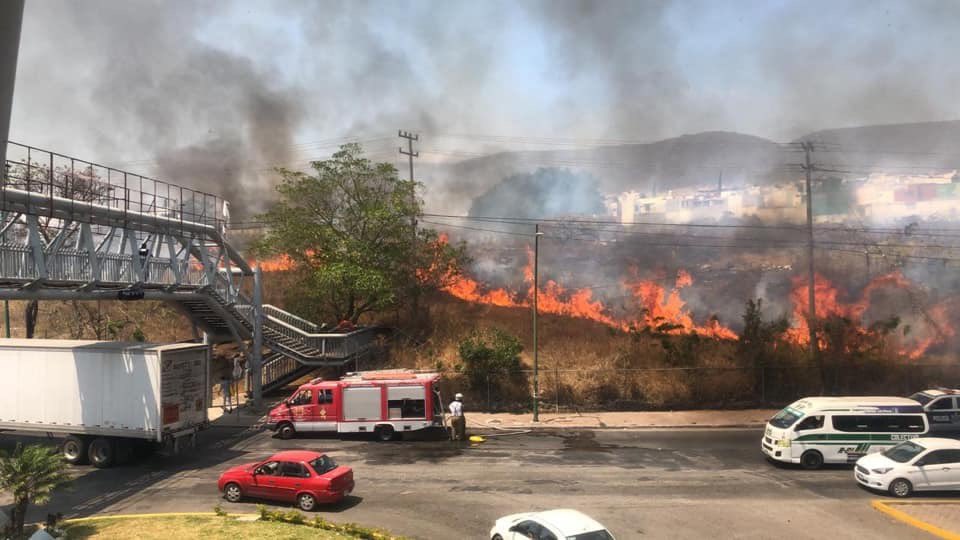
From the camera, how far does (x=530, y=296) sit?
4153 centimetres

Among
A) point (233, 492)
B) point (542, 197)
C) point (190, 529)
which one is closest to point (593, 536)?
point (190, 529)

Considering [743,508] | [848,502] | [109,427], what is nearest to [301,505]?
[109,427]

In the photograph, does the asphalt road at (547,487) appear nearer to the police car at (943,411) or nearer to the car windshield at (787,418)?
the car windshield at (787,418)

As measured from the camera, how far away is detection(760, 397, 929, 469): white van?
1661 centimetres

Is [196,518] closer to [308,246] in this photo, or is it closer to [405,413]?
[405,413]

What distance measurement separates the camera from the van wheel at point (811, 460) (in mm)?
16781

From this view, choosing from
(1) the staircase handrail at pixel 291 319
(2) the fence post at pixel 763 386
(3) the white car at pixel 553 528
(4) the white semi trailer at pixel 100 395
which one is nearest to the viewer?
(3) the white car at pixel 553 528

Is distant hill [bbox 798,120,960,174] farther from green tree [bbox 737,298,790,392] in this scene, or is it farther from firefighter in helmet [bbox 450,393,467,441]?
firefighter in helmet [bbox 450,393,467,441]

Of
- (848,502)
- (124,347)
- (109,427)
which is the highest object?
(124,347)

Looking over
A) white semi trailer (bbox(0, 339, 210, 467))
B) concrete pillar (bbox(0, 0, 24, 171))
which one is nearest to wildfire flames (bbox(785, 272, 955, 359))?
white semi trailer (bbox(0, 339, 210, 467))

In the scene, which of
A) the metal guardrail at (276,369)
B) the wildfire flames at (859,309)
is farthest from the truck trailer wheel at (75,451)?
the wildfire flames at (859,309)

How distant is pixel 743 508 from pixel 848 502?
2757mm

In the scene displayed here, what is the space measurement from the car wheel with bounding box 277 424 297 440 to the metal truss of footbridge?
523 cm

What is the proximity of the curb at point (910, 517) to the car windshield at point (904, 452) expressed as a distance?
1064 millimetres
